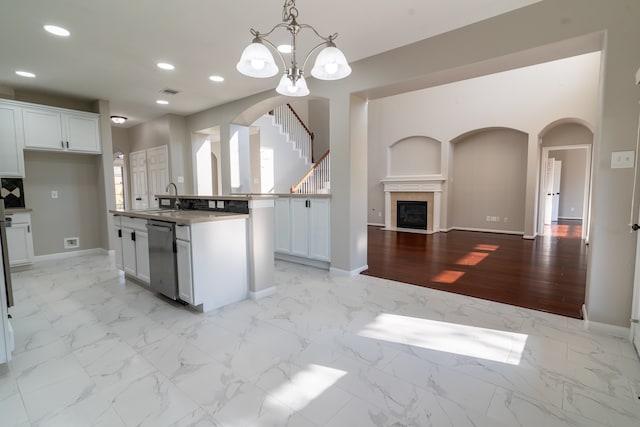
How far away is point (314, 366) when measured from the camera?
78.0 inches

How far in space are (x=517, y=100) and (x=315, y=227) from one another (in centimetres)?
543

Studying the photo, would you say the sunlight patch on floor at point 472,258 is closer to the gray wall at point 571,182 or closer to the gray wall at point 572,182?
the gray wall at point 572,182

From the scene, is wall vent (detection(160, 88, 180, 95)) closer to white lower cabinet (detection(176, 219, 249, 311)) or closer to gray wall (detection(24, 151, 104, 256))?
gray wall (detection(24, 151, 104, 256))

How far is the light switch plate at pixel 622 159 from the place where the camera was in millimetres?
2221

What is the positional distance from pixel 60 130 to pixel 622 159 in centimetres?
685

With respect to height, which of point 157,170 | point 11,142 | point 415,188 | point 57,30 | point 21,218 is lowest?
point 21,218

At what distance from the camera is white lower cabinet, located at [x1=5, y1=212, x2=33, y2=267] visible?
4.29 metres

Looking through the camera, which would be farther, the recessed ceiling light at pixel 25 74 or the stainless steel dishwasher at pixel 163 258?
the recessed ceiling light at pixel 25 74

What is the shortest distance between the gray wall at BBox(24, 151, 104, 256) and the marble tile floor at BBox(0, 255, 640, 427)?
2.42m

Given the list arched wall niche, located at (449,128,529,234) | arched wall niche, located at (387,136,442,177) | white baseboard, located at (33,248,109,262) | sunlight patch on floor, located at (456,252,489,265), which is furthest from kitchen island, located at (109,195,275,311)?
arched wall niche, located at (449,128,529,234)

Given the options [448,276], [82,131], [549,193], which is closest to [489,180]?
[549,193]

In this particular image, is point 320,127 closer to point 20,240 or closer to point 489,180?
point 489,180

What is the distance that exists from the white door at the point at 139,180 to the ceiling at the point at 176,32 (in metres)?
2.77

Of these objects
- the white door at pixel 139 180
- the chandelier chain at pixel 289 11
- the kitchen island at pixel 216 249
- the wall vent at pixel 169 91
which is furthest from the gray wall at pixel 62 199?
the chandelier chain at pixel 289 11
